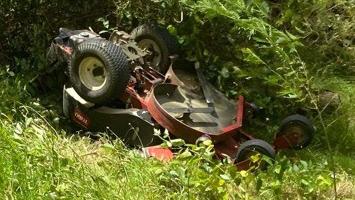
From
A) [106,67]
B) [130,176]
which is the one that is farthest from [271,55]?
[130,176]

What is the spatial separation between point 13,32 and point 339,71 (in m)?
3.32

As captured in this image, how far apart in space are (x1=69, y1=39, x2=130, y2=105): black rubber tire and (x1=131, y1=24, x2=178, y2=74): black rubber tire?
0.79 m

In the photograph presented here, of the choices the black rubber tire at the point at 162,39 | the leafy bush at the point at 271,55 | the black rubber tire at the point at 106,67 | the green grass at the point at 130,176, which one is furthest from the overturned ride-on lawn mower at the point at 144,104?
the green grass at the point at 130,176

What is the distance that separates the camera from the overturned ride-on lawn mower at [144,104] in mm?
5039

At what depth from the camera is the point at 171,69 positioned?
224 inches

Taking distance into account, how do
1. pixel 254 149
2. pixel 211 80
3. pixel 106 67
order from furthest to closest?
pixel 211 80, pixel 106 67, pixel 254 149

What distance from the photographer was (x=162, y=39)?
589cm

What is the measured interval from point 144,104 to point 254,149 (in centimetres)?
105

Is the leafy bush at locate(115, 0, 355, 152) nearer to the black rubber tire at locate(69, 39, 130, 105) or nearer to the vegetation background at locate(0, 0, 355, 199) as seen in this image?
the vegetation background at locate(0, 0, 355, 199)

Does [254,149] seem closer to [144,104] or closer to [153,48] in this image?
[144,104]

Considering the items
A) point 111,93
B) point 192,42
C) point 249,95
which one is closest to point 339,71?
point 249,95

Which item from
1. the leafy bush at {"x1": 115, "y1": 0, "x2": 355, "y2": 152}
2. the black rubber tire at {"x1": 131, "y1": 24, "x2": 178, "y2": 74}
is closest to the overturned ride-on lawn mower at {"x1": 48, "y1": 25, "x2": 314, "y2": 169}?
the black rubber tire at {"x1": 131, "y1": 24, "x2": 178, "y2": 74}

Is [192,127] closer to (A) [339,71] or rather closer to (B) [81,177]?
(B) [81,177]

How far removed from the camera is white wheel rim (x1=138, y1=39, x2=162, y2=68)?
19.6 feet
